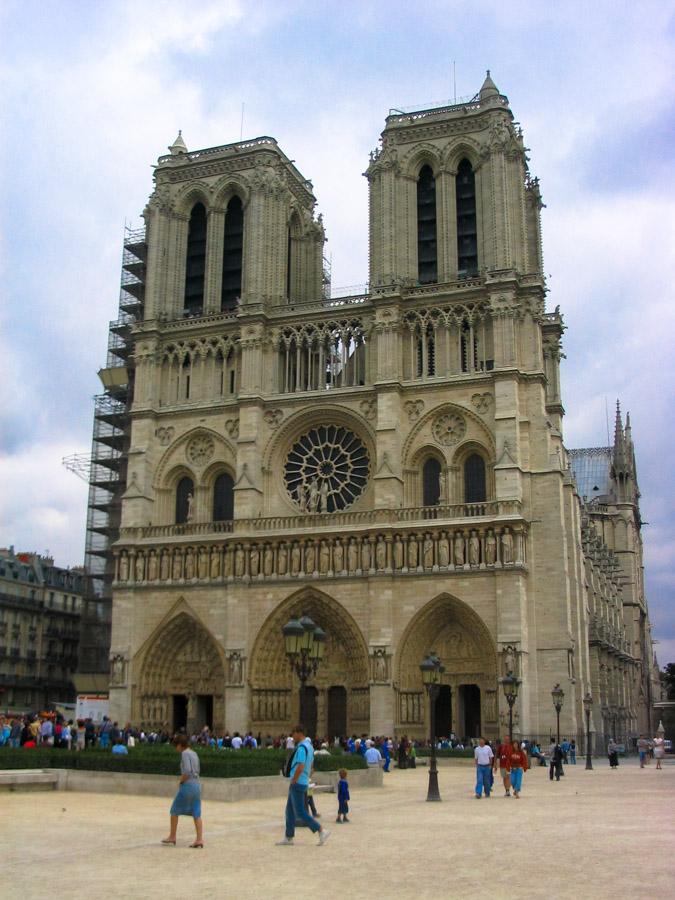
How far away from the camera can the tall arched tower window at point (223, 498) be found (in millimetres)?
47250

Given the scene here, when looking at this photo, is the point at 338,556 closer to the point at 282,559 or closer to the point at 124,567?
the point at 282,559

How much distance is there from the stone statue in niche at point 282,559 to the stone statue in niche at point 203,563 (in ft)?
10.9

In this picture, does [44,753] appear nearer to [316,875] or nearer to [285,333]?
[316,875]

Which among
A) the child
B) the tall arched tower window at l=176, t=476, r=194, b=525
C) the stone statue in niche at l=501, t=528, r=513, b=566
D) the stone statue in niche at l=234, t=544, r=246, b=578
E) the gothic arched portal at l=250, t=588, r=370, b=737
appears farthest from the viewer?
the tall arched tower window at l=176, t=476, r=194, b=525

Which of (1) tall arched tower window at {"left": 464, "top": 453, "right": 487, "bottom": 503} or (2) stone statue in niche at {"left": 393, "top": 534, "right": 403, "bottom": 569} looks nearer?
(2) stone statue in niche at {"left": 393, "top": 534, "right": 403, "bottom": 569}

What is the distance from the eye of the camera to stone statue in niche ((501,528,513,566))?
40.3 m

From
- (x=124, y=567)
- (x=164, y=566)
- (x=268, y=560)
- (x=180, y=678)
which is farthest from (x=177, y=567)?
(x=180, y=678)

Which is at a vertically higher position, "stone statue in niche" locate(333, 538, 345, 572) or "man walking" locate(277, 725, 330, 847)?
"stone statue in niche" locate(333, 538, 345, 572)

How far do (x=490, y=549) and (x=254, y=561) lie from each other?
32.6ft

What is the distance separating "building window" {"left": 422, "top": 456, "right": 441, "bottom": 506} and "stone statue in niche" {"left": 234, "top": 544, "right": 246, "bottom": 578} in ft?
25.6

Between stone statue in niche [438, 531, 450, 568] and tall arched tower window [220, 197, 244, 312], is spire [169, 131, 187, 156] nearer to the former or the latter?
tall arched tower window [220, 197, 244, 312]

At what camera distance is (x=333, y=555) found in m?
43.2

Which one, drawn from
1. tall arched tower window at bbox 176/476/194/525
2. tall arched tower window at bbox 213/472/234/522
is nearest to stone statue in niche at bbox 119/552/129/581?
tall arched tower window at bbox 176/476/194/525

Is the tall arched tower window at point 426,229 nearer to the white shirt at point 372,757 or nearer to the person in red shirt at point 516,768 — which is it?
the white shirt at point 372,757
